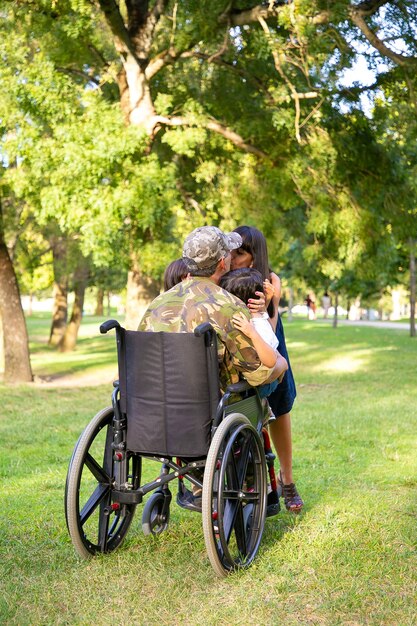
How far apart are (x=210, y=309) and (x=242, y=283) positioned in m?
0.39

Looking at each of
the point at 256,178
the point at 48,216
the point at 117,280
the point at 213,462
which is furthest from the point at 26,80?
the point at 117,280

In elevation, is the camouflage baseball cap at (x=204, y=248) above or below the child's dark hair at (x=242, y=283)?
above

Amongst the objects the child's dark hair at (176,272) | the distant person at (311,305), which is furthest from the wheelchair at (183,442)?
the distant person at (311,305)

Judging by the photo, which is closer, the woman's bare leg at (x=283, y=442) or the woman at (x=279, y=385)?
the woman at (x=279, y=385)

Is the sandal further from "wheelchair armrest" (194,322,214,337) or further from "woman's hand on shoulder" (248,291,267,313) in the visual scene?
"wheelchair armrest" (194,322,214,337)

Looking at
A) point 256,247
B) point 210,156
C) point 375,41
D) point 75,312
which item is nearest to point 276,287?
point 256,247

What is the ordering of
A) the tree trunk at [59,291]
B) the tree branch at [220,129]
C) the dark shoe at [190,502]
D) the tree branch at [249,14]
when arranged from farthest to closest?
the tree trunk at [59,291]
the tree branch at [220,129]
the tree branch at [249,14]
the dark shoe at [190,502]

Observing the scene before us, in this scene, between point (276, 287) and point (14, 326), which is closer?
point (276, 287)

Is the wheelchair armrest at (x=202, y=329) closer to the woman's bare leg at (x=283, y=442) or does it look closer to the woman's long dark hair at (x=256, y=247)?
the woman's long dark hair at (x=256, y=247)

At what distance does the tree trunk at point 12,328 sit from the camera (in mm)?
14883

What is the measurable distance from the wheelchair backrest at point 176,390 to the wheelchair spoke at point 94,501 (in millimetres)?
416

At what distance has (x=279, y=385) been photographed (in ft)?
16.5

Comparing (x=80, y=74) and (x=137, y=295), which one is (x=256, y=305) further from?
(x=80, y=74)

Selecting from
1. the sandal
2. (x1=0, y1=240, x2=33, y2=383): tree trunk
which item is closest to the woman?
the sandal
